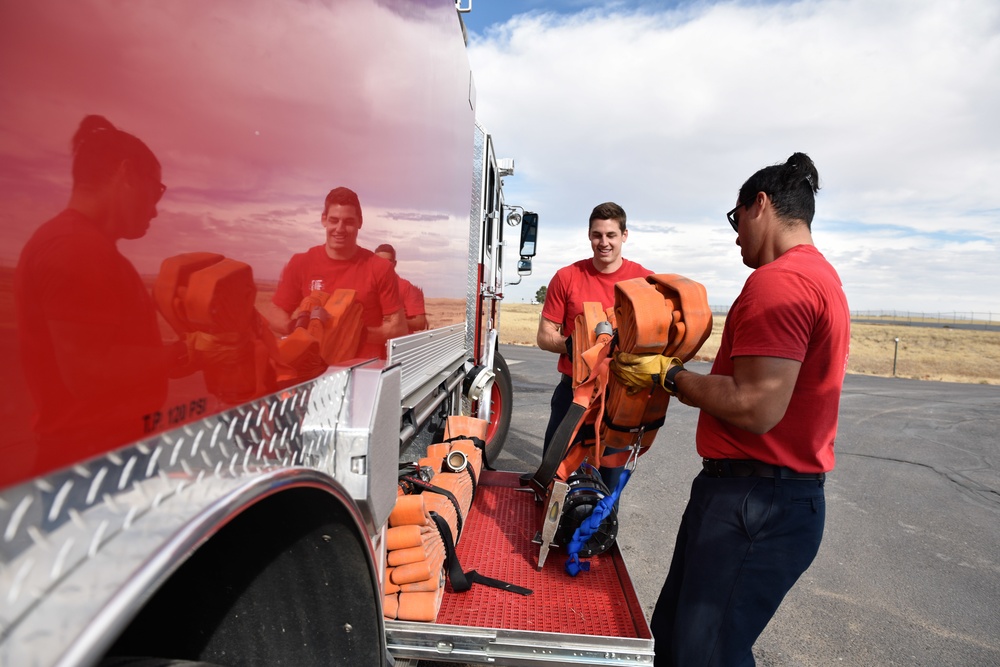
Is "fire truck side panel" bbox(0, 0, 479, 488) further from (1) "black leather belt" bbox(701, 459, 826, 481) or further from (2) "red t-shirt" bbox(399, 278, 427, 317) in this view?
(1) "black leather belt" bbox(701, 459, 826, 481)

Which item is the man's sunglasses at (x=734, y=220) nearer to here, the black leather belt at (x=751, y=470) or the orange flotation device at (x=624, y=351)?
the orange flotation device at (x=624, y=351)

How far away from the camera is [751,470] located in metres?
2.01

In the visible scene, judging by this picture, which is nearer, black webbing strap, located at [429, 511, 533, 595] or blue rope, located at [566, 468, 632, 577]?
black webbing strap, located at [429, 511, 533, 595]

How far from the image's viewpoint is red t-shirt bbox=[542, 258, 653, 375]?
13.0 ft

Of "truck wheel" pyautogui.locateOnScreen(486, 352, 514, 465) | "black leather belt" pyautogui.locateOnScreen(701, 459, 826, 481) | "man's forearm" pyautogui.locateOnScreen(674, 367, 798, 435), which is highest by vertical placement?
"man's forearm" pyautogui.locateOnScreen(674, 367, 798, 435)

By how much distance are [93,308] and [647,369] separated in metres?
1.97

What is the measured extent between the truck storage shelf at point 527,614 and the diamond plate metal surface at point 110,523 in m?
1.19

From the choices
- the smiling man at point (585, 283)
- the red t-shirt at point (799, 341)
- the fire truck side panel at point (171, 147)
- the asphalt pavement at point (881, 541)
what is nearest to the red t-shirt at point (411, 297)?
the fire truck side panel at point (171, 147)

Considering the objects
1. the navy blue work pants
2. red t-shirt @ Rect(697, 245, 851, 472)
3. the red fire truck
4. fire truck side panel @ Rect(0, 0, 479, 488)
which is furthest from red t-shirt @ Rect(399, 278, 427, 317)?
the navy blue work pants

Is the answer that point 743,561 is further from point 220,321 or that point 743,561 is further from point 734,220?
point 220,321

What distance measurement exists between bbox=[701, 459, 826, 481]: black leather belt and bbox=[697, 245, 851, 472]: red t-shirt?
0.08ft

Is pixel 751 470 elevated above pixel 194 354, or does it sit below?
below

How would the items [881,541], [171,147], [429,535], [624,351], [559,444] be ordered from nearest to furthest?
1. [171,147]
2. [429,535]
3. [624,351]
4. [559,444]
5. [881,541]

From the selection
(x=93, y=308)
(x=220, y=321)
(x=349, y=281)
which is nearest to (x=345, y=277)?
(x=349, y=281)
